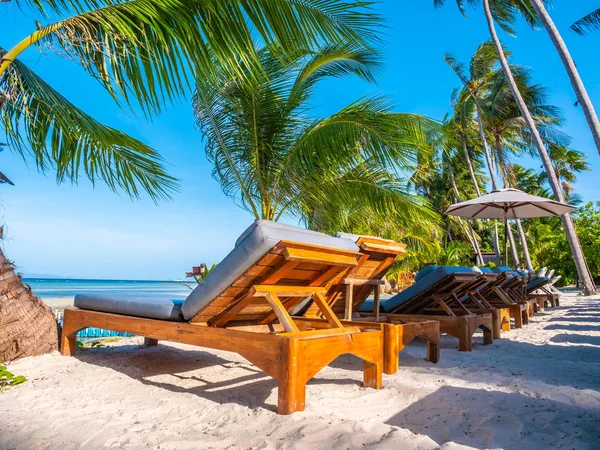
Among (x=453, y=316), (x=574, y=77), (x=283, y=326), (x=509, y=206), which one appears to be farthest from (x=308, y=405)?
(x=574, y=77)

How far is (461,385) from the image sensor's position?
2801 millimetres

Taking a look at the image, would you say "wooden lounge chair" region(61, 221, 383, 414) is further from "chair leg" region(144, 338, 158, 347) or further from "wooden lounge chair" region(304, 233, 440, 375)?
"chair leg" region(144, 338, 158, 347)

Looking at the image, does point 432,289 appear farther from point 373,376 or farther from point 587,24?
point 587,24

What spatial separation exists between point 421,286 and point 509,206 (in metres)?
5.29

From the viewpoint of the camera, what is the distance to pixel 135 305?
3.16 m

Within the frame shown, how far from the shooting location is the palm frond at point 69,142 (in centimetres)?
367

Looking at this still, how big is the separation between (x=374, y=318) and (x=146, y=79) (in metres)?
2.83

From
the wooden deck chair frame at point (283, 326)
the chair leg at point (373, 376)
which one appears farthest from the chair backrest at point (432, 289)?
the chair leg at point (373, 376)

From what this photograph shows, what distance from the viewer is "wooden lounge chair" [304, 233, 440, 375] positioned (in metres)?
3.08

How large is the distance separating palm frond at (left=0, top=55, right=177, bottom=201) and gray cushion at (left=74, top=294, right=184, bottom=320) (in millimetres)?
1377

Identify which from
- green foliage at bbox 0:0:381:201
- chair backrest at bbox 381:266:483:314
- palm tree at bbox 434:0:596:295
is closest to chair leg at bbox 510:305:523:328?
chair backrest at bbox 381:266:483:314

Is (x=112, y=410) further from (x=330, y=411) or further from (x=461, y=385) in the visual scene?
(x=461, y=385)

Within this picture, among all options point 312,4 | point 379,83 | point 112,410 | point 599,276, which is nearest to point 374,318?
point 112,410

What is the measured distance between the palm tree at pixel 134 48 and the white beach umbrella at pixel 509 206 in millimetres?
5173
